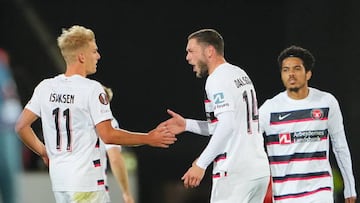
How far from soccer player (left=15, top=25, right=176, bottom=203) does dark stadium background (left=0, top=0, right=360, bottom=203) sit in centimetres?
662

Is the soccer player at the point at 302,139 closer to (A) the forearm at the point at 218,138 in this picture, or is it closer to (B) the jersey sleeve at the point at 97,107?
(A) the forearm at the point at 218,138

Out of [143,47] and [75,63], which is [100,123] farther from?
[143,47]

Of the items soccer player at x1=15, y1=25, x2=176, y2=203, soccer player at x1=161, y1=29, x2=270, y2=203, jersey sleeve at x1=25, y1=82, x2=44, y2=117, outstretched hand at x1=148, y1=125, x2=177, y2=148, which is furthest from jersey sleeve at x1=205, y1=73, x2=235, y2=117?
jersey sleeve at x1=25, y1=82, x2=44, y2=117

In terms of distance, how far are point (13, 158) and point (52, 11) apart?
6.90 metres

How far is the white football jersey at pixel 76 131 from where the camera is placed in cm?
672

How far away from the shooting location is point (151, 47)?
14.0 m

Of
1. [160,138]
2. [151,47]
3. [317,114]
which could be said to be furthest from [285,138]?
[151,47]

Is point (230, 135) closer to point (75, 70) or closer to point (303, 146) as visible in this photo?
point (303, 146)

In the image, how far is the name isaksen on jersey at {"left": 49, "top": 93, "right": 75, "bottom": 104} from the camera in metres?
6.72

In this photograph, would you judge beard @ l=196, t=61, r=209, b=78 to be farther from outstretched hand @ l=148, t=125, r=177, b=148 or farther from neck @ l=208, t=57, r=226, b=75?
outstretched hand @ l=148, t=125, r=177, b=148

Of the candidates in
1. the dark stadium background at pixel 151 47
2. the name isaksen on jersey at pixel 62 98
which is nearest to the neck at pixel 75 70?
the name isaksen on jersey at pixel 62 98

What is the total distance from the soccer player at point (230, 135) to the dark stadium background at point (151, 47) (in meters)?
6.57

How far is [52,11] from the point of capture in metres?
13.9

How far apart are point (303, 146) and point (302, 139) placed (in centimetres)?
5
